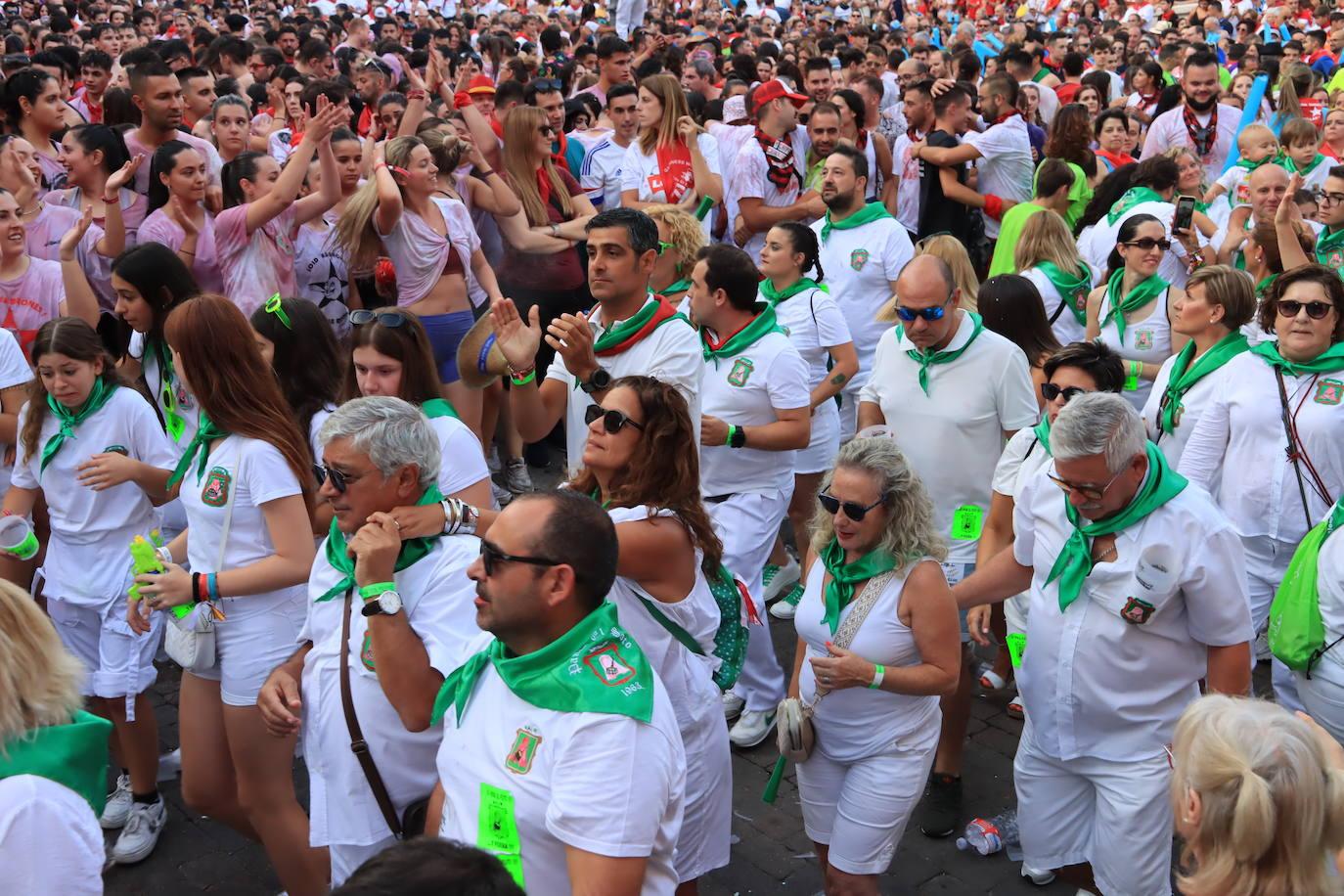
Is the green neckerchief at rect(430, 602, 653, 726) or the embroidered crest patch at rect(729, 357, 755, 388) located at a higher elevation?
the green neckerchief at rect(430, 602, 653, 726)

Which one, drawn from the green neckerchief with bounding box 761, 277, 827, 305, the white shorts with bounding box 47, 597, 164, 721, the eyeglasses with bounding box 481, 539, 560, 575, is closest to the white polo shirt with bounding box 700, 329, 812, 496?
the green neckerchief with bounding box 761, 277, 827, 305

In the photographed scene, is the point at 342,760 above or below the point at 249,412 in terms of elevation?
below

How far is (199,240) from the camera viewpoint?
21.8ft

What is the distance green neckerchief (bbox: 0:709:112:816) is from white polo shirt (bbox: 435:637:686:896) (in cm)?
72

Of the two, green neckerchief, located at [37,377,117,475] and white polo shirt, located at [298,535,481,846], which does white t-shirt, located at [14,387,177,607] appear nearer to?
green neckerchief, located at [37,377,117,475]

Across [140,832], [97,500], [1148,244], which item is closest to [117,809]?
[140,832]

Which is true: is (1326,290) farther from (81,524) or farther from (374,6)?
(374,6)

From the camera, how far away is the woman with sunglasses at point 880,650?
3873 millimetres

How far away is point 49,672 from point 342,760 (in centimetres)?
88

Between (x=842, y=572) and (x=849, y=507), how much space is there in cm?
23

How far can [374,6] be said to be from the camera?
71.3 feet

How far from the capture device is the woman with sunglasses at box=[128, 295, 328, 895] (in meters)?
3.94

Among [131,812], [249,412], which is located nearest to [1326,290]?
[249,412]

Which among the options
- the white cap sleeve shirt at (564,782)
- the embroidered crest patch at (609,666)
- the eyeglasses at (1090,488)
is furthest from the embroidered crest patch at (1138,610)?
the embroidered crest patch at (609,666)
